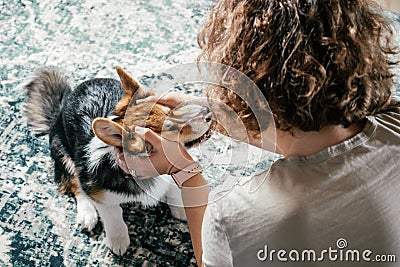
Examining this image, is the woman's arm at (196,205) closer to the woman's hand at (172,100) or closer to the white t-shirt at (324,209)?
the woman's hand at (172,100)

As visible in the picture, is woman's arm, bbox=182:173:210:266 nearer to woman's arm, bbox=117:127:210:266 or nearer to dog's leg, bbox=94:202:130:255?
woman's arm, bbox=117:127:210:266

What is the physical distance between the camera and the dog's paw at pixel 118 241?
59.1 inches

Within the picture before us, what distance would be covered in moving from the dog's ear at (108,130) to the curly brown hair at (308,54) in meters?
0.27

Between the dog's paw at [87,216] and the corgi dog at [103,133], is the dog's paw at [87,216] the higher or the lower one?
the lower one

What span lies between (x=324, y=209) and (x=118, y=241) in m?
0.75

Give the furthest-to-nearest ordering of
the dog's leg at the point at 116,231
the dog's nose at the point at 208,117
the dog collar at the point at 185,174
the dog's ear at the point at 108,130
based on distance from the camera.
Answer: the dog's leg at the point at 116,231 < the dog collar at the point at 185,174 < the dog's nose at the point at 208,117 < the dog's ear at the point at 108,130

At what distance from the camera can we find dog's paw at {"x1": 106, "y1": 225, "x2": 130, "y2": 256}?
1501 millimetres

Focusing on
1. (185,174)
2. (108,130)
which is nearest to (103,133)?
(108,130)

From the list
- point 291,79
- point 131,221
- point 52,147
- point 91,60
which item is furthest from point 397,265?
point 91,60

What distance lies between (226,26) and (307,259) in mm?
405

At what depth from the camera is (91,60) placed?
6.55 feet

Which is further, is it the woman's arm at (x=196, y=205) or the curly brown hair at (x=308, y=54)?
the woman's arm at (x=196, y=205)

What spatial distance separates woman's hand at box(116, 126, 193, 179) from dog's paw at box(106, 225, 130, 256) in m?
0.26

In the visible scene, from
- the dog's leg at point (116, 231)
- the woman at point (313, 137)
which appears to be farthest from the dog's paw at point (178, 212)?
the woman at point (313, 137)
